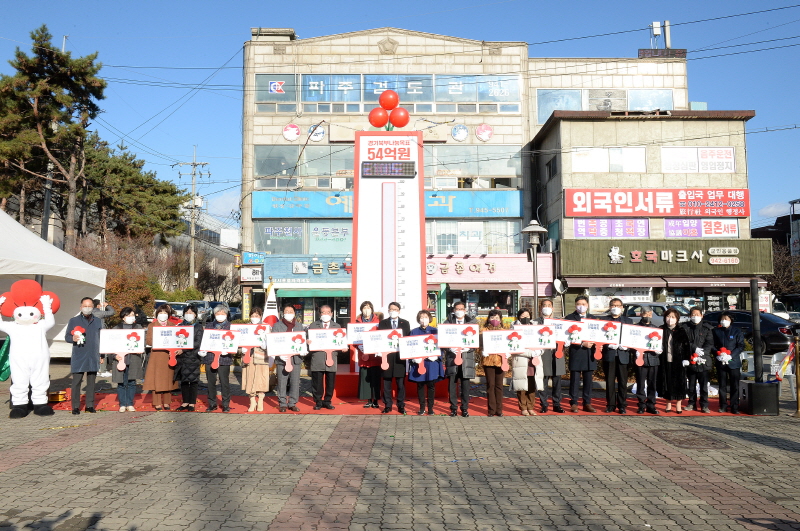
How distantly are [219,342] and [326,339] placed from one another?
170 centimetres

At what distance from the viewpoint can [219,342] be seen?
10.5m

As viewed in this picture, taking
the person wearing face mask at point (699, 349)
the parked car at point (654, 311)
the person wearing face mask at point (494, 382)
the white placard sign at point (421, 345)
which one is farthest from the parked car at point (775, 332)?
the white placard sign at point (421, 345)

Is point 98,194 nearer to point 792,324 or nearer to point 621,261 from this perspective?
point 621,261

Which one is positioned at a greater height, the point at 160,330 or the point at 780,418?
the point at 160,330

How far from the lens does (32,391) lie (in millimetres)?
10125

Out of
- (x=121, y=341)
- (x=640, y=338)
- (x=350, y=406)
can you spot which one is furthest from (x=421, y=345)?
(x=121, y=341)

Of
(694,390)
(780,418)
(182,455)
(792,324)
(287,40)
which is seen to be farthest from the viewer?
(287,40)

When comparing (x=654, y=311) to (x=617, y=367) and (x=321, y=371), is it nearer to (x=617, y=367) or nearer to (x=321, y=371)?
(x=617, y=367)

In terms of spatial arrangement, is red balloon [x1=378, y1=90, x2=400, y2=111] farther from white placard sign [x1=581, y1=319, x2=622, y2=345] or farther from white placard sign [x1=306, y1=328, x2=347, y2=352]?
white placard sign [x1=581, y1=319, x2=622, y2=345]

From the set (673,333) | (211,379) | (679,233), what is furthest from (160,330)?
(679,233)

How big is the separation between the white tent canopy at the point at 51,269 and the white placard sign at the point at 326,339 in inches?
276

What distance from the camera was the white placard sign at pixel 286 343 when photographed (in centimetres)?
1059

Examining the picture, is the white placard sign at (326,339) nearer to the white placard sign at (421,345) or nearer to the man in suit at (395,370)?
the man in suit at (395,370)

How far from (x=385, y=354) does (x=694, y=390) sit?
5.07m
